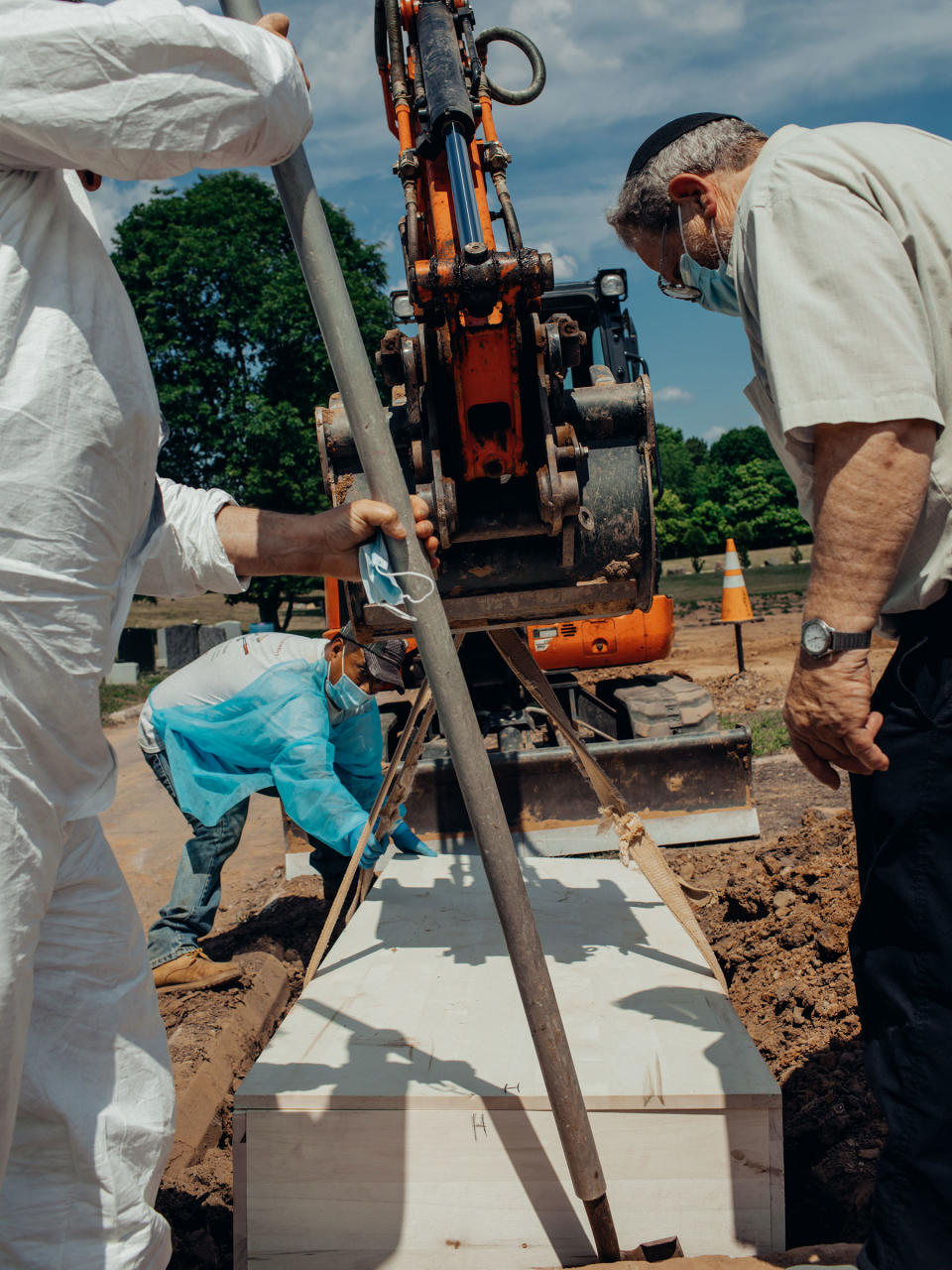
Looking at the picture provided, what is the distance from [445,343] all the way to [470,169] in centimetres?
76

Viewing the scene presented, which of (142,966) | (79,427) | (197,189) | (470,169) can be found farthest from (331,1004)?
(197,189)

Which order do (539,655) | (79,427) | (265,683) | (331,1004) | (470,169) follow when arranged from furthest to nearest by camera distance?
(539,655), (265,683), (470,169), (331,1004), (79,427)

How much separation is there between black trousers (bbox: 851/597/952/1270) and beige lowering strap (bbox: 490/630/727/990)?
114 cm

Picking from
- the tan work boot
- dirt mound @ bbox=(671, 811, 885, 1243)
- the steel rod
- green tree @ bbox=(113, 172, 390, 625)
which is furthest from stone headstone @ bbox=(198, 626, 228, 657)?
the steel rod

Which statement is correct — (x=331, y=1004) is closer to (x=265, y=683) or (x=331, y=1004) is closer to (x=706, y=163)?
(x=265, y=683)

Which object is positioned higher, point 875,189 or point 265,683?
point 875,189

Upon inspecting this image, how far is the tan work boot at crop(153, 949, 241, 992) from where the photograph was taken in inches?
148

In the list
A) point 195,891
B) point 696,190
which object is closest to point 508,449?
point 696,190

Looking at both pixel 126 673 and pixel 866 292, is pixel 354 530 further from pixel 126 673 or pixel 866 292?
pixel 126 673

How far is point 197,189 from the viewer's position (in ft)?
64.1

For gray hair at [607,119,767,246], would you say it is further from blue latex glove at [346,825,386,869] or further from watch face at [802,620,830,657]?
blue latex glove at [346,825,386,869]

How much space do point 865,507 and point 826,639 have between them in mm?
219

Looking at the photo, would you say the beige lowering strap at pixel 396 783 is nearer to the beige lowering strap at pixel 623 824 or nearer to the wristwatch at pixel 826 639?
the beige lowering strap at pixel 623 824

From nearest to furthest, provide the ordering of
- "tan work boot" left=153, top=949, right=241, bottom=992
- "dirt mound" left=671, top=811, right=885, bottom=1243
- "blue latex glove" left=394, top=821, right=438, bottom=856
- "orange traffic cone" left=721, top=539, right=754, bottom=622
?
"dirt mound" left=671, top=811, right=885, bottom=1243 → "tan work boot" left=153, top=949, right=241, bottom=992 → "blue latex glove" left=394, top=821, right=438, bottom=856 → "orange traffic cone" left=721, top=539, right=754, bottom=622
